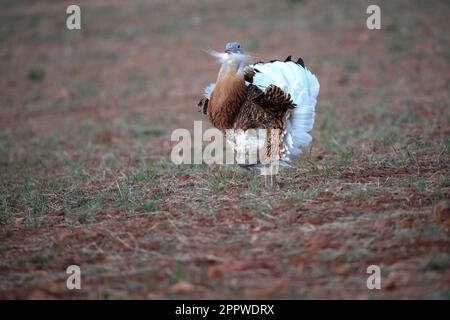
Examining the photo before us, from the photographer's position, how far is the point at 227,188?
18.0 ft

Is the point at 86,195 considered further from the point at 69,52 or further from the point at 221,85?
the point at 69,52

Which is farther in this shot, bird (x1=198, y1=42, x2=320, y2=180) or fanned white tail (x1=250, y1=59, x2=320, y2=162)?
fanned white tail (x1=250, y1=59, x2=320, y2=162)

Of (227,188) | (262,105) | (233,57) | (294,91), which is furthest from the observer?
(227,188)

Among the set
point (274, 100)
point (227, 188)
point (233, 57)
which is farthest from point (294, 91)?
point (227, 188)

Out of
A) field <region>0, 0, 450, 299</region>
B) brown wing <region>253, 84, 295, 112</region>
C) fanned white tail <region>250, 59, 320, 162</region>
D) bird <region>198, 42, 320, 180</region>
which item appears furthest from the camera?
fanned white tail <region>250, 59, 320, 162</region>

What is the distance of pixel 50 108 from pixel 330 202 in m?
7.99

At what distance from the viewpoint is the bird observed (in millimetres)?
5078

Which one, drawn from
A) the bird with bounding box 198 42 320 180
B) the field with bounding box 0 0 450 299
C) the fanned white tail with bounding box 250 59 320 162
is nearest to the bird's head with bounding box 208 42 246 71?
the bird with bounding box 198 42 320 180

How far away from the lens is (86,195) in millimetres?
5699

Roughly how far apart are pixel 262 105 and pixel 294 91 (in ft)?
1.08

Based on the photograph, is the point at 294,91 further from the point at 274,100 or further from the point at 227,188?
the point at 227,188

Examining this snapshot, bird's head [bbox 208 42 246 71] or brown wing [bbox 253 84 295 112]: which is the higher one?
bird's head [bbox 208 42 246 71]

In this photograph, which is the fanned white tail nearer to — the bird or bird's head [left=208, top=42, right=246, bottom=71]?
the bird

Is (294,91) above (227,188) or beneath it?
above
